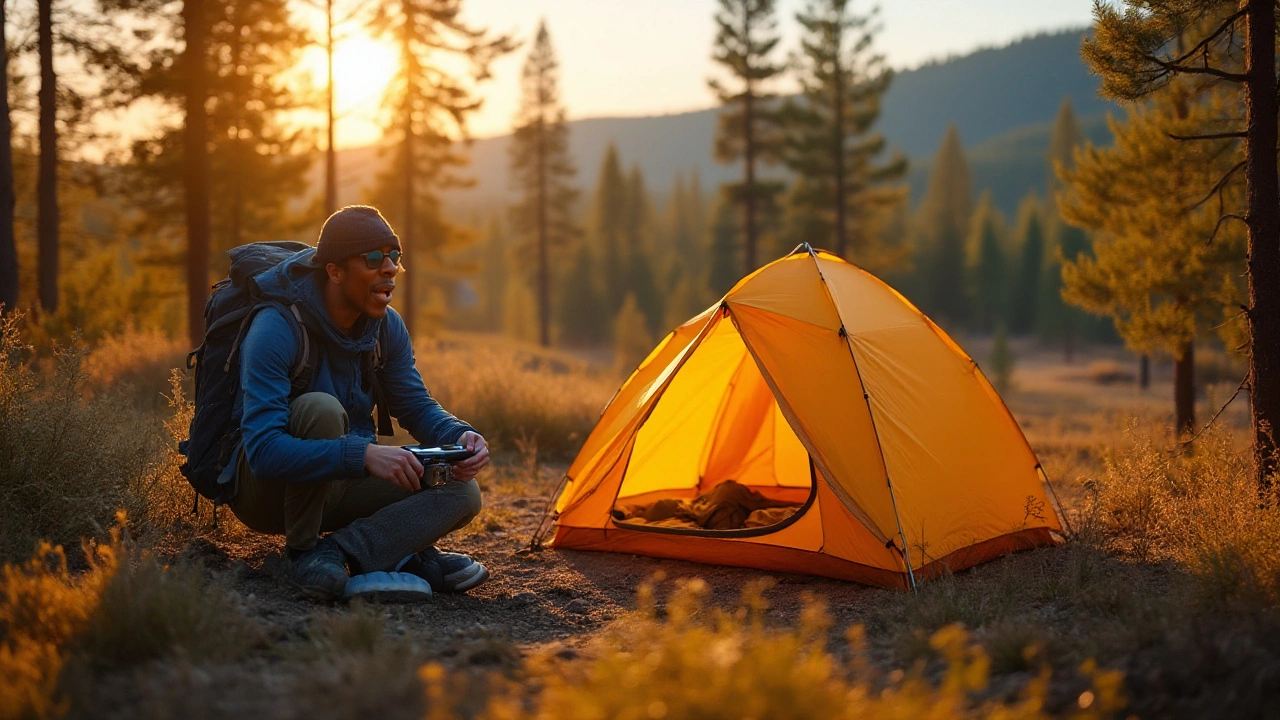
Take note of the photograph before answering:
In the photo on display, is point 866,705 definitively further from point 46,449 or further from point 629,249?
point 629,249

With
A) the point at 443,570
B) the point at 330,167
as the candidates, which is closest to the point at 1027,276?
the point at 330,167

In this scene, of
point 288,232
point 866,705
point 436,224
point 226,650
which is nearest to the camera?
point 866,705

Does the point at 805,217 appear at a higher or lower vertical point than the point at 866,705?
higher

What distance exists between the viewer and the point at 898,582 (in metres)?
4.77

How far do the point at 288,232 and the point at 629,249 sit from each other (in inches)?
1134

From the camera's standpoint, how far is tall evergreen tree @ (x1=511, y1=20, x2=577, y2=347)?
3447cm

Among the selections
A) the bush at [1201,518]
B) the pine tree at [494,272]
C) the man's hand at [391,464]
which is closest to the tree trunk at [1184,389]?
the bush at [1201,518]

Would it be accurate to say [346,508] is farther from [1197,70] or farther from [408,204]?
[408,204]

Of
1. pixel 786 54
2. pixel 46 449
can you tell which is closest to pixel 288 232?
pixel 786 54

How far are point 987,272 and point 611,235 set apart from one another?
2088cm

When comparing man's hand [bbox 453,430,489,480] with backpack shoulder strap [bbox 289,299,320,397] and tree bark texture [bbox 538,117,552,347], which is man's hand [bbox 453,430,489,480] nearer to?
backpack shoulder strap [bbox 289,299,320,397]

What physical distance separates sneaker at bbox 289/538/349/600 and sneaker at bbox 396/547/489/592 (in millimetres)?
363

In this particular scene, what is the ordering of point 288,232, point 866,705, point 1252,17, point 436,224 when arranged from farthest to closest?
point 436,224 → point 288,232 → point 1252,17 → point 866,705

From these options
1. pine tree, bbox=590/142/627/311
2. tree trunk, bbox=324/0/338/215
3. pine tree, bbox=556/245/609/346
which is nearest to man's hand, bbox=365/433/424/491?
tree trunk, bbox=324/0/338/215
